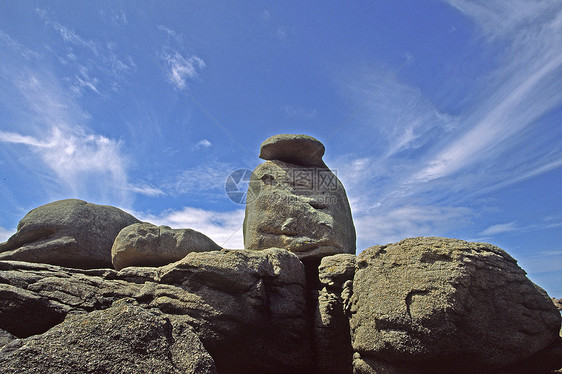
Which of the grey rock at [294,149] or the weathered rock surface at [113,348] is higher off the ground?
the grey rock at [294,149]

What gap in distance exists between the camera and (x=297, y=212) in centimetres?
999

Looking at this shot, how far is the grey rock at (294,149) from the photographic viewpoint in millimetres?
11398

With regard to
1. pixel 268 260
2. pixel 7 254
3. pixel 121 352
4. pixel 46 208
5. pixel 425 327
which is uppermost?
pixel 46 208

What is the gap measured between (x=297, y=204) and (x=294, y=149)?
2.20 meters

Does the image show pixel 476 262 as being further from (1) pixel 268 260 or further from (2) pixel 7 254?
(2) pixel 7 254

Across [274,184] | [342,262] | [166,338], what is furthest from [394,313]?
[274,184]

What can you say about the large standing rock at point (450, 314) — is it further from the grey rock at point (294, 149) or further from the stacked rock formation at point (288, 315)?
the grey rock at point (294, 149)

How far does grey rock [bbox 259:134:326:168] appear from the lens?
11.4m

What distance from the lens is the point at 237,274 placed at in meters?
6.84

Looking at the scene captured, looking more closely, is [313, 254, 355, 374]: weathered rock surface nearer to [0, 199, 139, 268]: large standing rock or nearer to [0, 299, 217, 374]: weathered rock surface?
[0, 299, 217, 374]: weathered rock surface

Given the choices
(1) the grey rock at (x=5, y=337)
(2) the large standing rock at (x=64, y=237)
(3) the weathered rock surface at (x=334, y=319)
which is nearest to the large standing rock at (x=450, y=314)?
(3) the weathered rock surface at (x=334, y=319)

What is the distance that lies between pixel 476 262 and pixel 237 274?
4286 mm

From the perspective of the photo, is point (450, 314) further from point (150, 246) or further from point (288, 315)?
point (150, 246)

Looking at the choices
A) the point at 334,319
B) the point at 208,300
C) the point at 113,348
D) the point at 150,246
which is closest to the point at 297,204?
the point at 334,319
